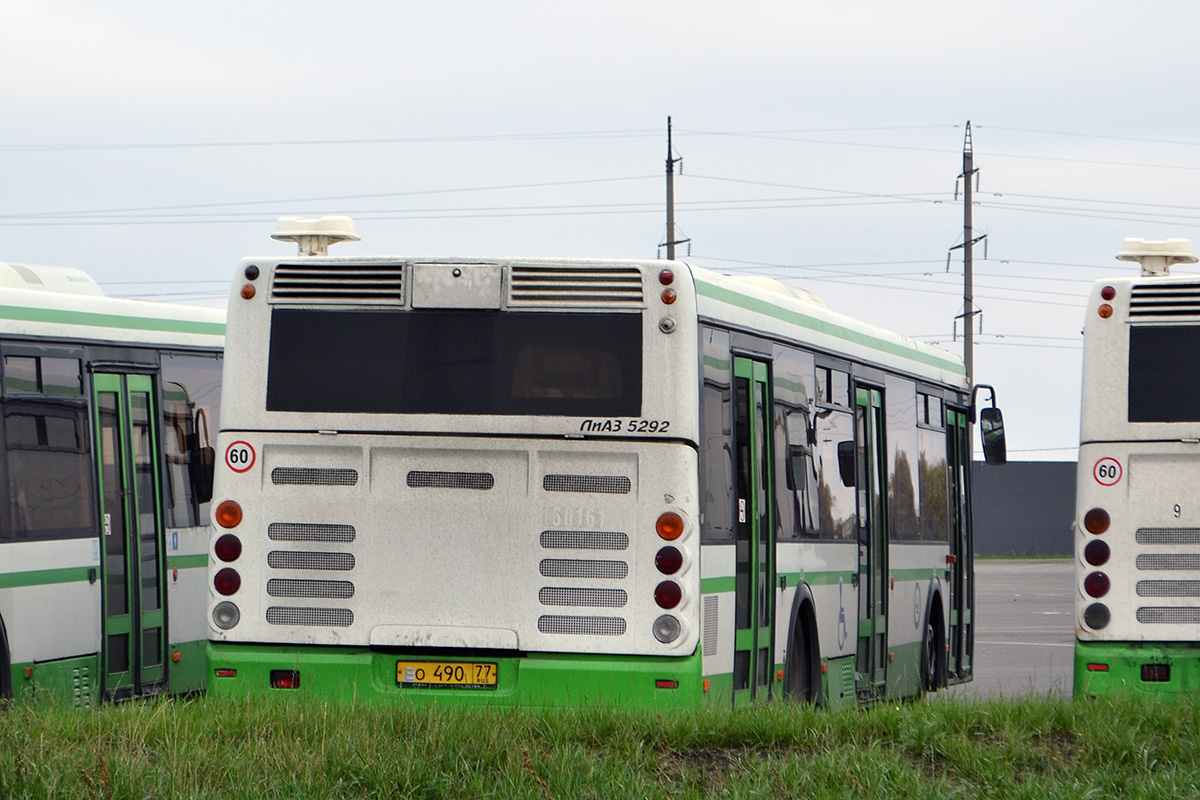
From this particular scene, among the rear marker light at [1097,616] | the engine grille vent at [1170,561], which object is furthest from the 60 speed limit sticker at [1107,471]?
the rear marker light at [1097,616]

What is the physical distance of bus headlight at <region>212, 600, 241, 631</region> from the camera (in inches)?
399

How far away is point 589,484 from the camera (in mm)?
9836

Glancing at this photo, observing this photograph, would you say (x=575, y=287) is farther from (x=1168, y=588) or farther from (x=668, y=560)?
(x=1168, y=588)

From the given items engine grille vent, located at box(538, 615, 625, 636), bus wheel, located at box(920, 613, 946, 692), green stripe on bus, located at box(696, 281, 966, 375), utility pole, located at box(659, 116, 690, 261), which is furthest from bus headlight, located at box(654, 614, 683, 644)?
utility pole, located at box(659, 116, 690, 261)

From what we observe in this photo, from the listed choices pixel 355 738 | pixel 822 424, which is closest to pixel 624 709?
pixel 355 738

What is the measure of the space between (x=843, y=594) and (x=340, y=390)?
4.95m

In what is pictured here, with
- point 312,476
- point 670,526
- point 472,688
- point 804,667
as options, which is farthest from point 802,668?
point 312,476

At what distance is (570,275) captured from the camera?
10086 mm

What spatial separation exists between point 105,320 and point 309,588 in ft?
14.2

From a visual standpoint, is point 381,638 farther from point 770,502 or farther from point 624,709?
point 770,502

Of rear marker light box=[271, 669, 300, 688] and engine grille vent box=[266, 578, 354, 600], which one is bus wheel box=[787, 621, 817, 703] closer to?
engine grille vent box=[266, 578, 354, 600]

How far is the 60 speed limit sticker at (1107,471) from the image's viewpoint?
469 inches

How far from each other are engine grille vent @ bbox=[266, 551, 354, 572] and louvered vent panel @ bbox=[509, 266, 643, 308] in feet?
5.31

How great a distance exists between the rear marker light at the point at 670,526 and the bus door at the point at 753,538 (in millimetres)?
1488
